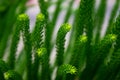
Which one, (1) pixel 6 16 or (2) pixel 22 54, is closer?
(2) pixel 22 54

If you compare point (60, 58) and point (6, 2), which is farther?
point (6, 2)

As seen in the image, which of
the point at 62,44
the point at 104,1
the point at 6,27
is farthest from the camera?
the point at 6,27

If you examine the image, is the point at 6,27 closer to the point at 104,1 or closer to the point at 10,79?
the point at 104,1

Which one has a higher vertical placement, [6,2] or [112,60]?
[6,2]

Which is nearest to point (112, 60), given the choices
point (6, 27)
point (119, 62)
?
point (119, 62)

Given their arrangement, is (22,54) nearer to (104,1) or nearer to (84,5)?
(104,1)

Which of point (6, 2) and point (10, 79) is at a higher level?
point (6, 2)

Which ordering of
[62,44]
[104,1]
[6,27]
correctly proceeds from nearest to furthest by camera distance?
[62,44] < [104,1] < [6,27]

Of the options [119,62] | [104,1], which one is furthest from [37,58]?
[104,1]
